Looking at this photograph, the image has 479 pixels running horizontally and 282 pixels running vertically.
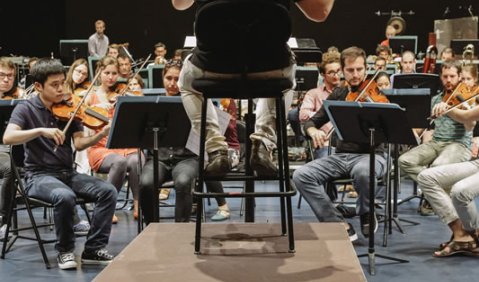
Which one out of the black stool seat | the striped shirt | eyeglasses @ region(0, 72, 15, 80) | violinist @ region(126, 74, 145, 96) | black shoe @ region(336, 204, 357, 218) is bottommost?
black shoe @ region(336, 204, 357, 218)

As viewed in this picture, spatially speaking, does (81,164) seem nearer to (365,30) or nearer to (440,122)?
(440,122)

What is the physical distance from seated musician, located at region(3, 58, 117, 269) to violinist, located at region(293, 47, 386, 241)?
57.8 inches

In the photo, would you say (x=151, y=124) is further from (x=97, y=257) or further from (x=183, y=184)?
(x=97, y=257)

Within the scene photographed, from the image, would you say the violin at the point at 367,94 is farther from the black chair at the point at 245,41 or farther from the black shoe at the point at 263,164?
the black chair at the point at 245,41

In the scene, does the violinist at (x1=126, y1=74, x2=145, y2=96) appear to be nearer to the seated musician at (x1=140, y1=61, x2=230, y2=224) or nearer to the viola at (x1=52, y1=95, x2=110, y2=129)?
the viola at (x1=52, y1=95, x2=110, y2=129)

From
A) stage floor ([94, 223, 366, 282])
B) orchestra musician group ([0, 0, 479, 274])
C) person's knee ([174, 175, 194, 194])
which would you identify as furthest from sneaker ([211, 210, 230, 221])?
stage floor ([94, 223, 366, 282])

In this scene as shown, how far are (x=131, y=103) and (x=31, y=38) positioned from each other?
12.1 m

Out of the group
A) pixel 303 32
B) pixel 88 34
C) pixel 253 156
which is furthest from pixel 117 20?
pixel 253 156

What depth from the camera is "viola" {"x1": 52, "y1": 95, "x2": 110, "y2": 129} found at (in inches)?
184

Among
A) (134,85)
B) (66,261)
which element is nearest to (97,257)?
(66,261)

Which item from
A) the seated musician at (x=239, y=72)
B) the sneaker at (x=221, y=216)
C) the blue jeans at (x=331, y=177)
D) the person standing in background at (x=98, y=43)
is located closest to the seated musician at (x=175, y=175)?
the sneaker at (x=221, y=216)

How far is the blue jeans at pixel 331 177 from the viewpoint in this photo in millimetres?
4973

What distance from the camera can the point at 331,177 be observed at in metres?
5.14

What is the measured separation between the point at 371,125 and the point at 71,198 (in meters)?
1.96
